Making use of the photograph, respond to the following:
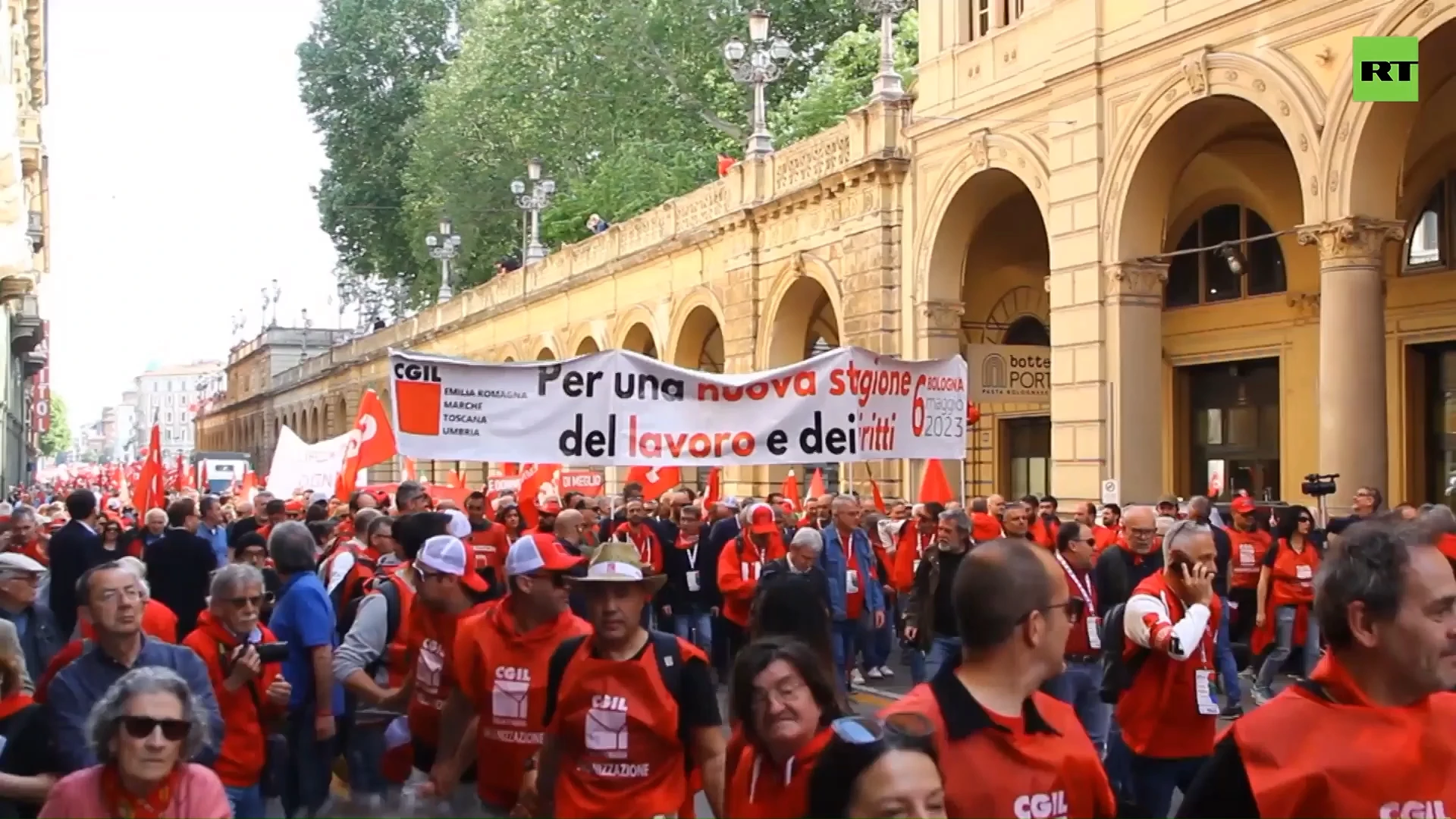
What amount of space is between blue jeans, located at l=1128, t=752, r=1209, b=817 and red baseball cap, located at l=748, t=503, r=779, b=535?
6.28 metres

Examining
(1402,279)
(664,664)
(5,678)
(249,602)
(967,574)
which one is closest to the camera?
(967,574)

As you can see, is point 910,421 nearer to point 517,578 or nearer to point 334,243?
point 517,578

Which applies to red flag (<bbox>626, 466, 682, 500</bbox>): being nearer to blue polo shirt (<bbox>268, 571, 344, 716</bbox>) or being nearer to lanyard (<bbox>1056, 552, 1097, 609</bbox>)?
lanyard (<bbox>1056, 552, 1097, 609</bbox>)

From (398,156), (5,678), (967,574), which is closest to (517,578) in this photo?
(5,678)

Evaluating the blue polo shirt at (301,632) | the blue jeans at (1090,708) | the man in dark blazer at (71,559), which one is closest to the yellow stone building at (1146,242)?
the blue jeans at (1090,708)

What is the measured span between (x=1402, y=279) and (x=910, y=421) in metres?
10.5

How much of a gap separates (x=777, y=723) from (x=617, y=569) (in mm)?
1138

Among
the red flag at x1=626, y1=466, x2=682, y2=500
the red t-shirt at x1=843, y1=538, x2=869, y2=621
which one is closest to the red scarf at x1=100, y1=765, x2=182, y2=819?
the red t-shirt at x1=843, y1=538, x2=869, y2=621

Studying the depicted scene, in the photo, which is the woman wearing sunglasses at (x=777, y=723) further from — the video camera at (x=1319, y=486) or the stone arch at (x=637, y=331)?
the stone arch at (x=637, y=331)

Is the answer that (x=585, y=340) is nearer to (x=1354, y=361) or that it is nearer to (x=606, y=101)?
(x=606, y=101)

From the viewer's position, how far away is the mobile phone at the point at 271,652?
19.7 ft

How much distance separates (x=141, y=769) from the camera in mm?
3863

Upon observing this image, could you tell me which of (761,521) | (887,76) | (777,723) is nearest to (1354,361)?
(761,521)

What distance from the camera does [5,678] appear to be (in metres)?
5.55
